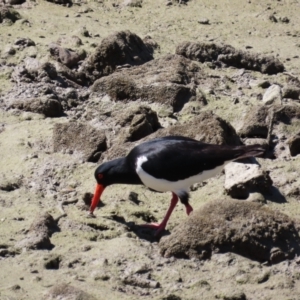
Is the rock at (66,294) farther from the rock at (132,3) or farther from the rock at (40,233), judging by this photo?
the rock at (132,3)

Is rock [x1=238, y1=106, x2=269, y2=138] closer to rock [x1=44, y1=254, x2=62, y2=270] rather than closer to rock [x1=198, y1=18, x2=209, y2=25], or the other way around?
rock [x1=44, y1=254, x2=62, y2=270]

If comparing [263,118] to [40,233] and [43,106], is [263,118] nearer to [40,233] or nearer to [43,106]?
[43,106]

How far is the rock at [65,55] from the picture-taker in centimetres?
1012

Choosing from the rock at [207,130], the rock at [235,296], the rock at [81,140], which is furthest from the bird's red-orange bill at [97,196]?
the rock at [235,296]

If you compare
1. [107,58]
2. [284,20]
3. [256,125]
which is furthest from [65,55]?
[284,20]

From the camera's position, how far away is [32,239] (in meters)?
6.81

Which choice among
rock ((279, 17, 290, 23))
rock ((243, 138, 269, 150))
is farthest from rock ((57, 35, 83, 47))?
rock ((279, 17, 290, 23))

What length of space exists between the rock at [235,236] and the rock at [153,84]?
8.84 ft

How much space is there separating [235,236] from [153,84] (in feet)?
10.2

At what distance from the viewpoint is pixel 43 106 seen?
9.17m

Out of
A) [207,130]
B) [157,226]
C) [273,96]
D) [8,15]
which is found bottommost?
[8,15]

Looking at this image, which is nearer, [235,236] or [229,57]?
[235,236]

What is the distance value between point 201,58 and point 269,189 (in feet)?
9.98

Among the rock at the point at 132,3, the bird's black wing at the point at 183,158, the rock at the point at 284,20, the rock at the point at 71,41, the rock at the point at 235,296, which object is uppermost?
the bird's black wing at the point at 183,158
